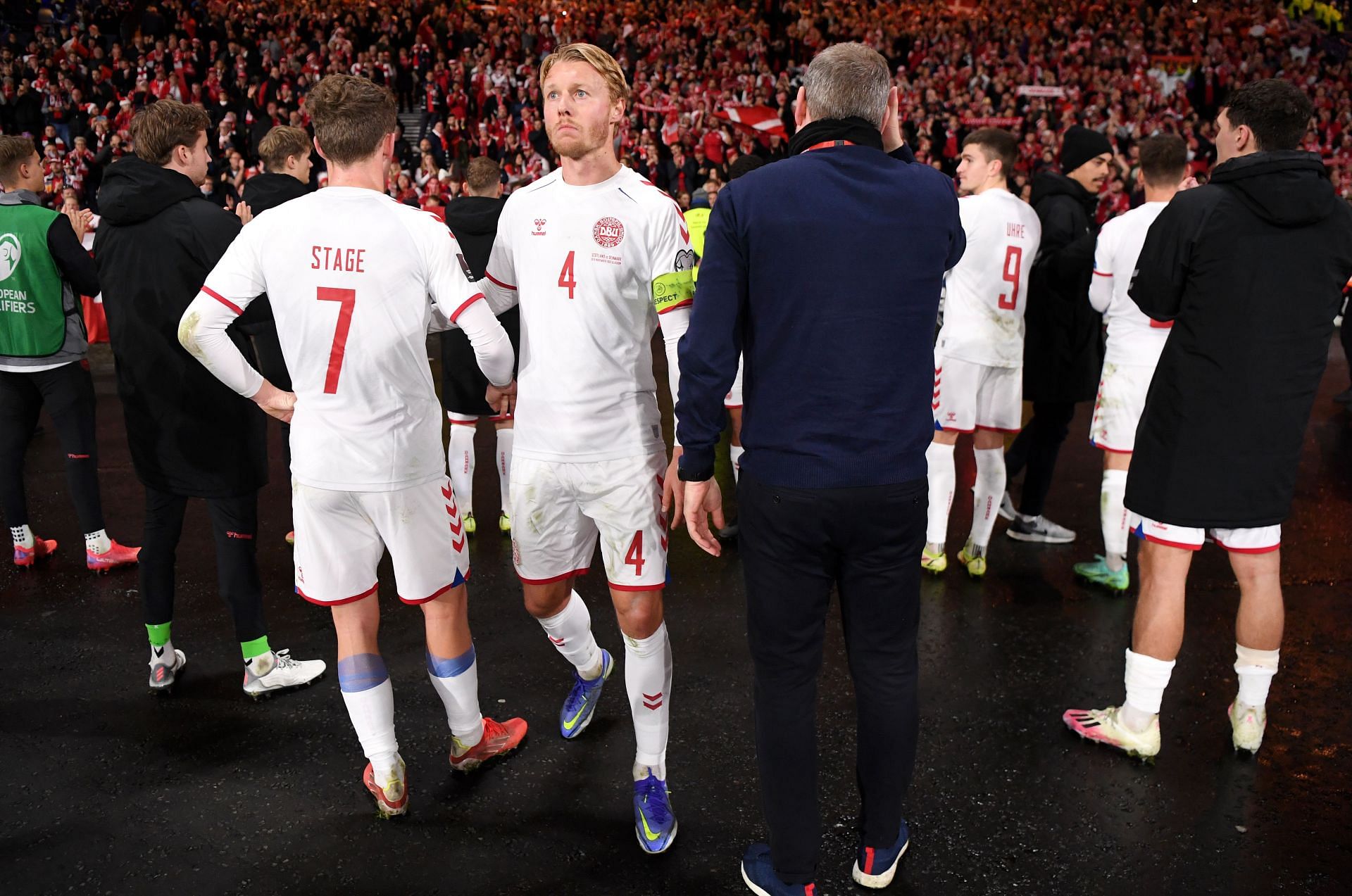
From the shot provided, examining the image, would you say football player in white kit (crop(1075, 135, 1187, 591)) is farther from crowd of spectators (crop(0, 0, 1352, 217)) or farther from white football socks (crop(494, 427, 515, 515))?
crowd of spectators (crop(0, 0, 1352, 217))

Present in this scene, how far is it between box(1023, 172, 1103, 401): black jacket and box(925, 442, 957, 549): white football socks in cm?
73

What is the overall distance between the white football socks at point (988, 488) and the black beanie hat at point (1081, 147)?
163 centimetres

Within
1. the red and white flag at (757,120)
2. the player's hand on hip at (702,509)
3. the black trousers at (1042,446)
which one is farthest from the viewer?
the red and white flag at (757,120)

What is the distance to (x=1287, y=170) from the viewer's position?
2.96 meters

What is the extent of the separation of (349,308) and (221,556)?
1.61 metres

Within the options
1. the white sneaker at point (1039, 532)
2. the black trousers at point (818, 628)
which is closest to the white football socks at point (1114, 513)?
the white sneaker at point (1039, 532)

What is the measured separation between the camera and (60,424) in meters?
4.91

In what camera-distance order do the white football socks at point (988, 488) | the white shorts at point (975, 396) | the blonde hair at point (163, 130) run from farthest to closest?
the white football socks at point (988, 488), the white shorts at point (975, 396), the blonde hair at point (163, 130)

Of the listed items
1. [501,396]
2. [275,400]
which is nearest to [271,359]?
[275,400]

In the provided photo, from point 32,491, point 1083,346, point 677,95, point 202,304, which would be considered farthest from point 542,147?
point 202,304

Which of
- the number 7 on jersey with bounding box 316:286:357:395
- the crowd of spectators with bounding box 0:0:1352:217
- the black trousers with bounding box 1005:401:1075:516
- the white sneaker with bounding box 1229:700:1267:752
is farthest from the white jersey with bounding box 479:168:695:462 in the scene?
the crowd of spectators with bounding box 0:0:1352:217

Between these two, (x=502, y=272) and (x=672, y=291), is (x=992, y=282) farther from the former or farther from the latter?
(x=502, y=272)

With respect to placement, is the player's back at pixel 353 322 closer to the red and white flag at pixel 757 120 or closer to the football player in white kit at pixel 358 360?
the football player in white kit at pixel 358 360

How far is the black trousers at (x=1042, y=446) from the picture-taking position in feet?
17.4
